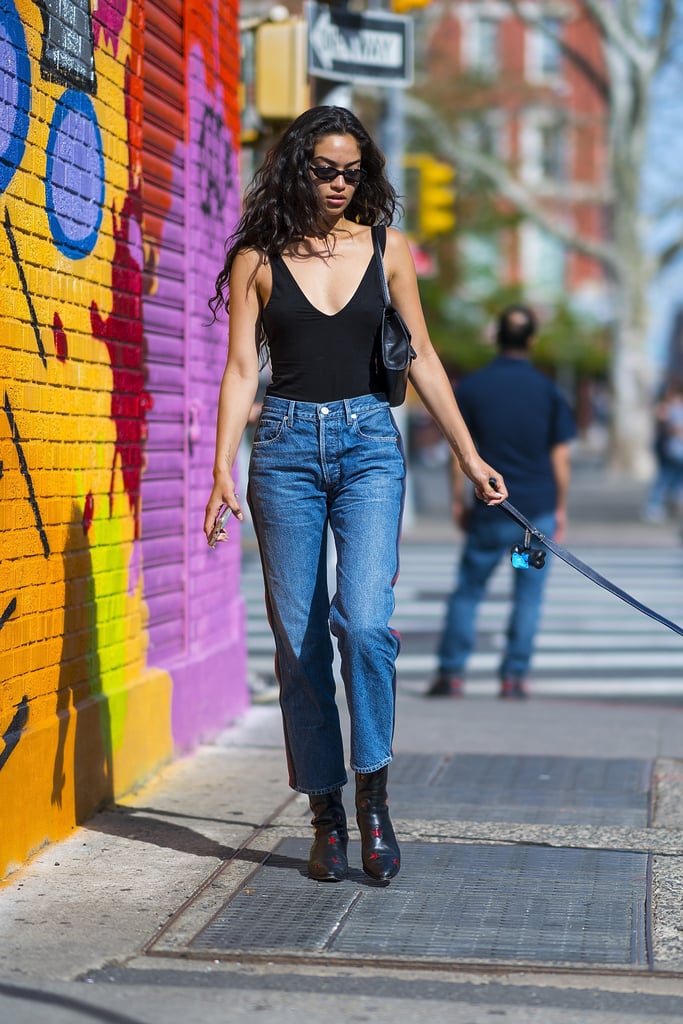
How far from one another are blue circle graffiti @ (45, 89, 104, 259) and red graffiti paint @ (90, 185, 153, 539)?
→ 252 mm

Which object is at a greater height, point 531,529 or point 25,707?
point 531,529

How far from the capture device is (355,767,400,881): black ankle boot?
170 inches

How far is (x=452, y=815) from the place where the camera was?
5.19m

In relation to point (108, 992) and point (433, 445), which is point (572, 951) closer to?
point (108, 992)

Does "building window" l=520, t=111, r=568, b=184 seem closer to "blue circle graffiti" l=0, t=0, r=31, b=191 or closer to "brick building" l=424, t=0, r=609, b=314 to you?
"brick building" l=424, t=0, r=609, b=314

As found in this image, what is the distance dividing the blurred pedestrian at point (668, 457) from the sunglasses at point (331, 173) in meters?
16.1

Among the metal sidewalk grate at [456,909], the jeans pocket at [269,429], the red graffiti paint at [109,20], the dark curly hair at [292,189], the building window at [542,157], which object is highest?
the building window at [542,157]

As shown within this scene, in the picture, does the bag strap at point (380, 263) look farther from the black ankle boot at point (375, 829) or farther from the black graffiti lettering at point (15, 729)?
the black graffiti lettering at point (15, 729)

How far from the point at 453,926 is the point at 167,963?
0.73 metres

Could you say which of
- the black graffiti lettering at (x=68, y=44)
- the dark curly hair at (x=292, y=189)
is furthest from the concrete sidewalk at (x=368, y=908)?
the black graffiti lettering at (x=68, y=44)

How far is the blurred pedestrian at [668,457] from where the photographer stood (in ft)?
66.0

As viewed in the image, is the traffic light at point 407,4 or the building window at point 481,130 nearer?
the traffic light at point 407,4

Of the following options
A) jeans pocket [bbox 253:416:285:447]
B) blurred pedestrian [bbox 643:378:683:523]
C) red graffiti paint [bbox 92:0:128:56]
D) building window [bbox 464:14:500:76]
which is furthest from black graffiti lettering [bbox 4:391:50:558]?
building window [bbox 464:14:500:76]

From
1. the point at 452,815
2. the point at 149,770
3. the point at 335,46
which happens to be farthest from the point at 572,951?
the point at 335,46
